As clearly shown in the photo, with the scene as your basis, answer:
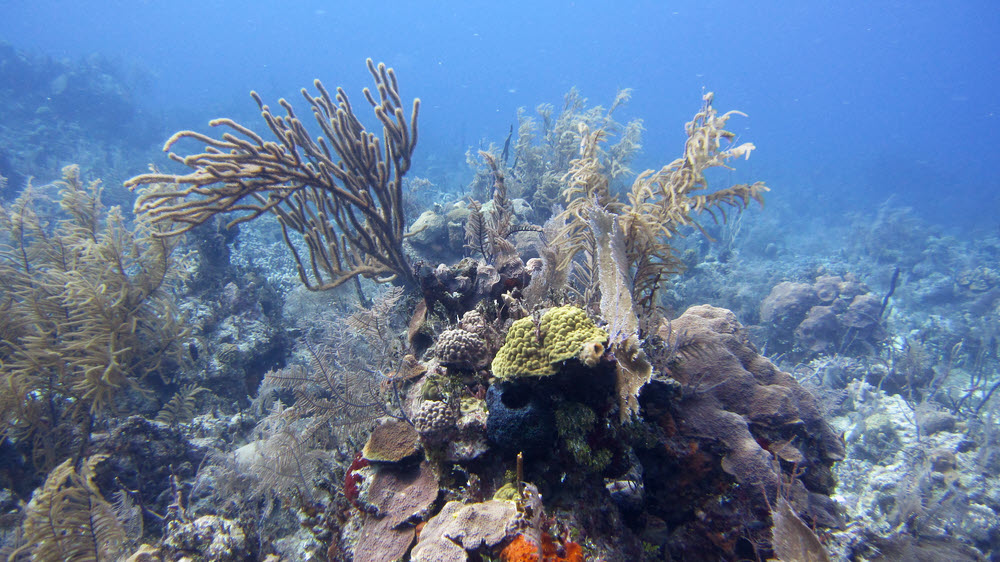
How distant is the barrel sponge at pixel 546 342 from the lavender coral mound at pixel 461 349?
323mm

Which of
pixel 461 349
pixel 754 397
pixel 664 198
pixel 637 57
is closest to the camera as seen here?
pixel 461 349

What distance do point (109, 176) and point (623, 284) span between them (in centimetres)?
2525

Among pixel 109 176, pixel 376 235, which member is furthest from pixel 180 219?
pixel 109 176

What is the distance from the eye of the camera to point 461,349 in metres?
2.59

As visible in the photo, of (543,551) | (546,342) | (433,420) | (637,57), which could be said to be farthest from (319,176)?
(637,57)

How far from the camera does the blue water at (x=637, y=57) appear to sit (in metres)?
69.6

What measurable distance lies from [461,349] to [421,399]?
0.51m

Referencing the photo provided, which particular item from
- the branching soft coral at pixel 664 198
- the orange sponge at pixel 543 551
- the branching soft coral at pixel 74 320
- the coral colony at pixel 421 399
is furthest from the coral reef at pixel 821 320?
the branching soft coral at pixel 74 320

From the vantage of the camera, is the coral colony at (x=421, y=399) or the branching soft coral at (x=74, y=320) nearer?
the coral colony at (x=421, y=399)

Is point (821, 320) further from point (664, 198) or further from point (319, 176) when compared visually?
point (319, 176)

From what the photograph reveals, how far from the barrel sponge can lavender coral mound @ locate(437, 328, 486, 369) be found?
1.06ft

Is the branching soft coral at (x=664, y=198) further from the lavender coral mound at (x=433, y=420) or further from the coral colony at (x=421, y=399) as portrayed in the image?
the lavender coral mound at (x=433, y=420)

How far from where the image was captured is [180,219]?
3520 mm

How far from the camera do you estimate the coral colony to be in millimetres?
2176
